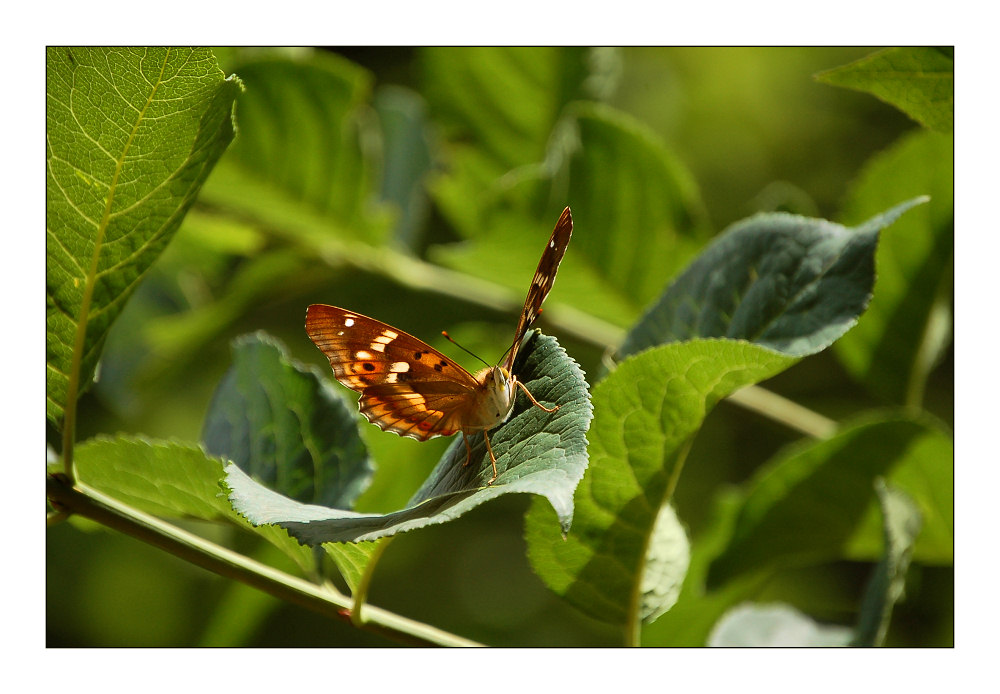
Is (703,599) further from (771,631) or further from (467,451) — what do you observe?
(467,451)

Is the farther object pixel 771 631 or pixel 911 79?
pixel 771 631

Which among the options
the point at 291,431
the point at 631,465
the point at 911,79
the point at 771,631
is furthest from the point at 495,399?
the point at 771,631

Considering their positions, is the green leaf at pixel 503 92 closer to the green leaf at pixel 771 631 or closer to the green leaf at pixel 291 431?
the green leaf at pixel 291 431

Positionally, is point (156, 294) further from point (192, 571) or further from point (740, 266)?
point (740, 266)

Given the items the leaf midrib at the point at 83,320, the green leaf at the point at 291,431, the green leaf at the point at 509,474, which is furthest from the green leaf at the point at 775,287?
the leaf midrib at the point at 83,320

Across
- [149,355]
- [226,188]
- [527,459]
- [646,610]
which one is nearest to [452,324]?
[226,188]
